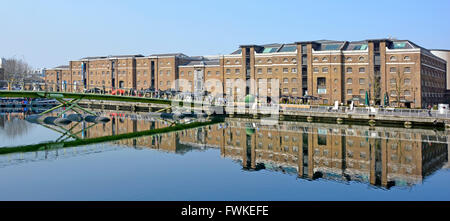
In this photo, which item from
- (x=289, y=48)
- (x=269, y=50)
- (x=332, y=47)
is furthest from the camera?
(x=269, y=50)

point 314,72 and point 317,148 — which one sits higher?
point 314,72

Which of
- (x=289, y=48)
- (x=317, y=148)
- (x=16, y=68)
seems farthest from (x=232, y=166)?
(x=16, y=68)

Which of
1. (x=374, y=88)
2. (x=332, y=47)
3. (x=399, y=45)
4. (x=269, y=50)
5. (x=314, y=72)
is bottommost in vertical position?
(x=374, y=88)

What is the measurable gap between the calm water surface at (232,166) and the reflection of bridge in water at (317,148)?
77 millimetres

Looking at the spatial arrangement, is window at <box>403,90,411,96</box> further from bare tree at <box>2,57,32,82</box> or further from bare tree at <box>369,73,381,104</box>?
bare tree at <box>2,57,32,82</box>

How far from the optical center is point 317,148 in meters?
35.7

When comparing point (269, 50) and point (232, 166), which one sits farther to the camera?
point (269, 50)

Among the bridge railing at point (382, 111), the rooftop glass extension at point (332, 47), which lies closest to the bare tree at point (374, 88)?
the rooftop glass extension at point (332, 47)

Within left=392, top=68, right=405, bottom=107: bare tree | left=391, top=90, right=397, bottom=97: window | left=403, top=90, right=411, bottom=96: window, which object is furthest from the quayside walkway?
left=403, top=90, right=411, bottom=96: window

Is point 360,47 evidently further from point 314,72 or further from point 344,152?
point 344,152

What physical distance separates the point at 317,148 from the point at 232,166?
34.8 feet
